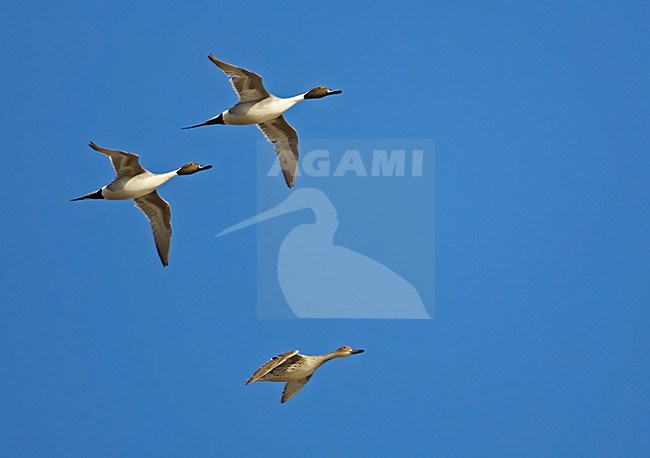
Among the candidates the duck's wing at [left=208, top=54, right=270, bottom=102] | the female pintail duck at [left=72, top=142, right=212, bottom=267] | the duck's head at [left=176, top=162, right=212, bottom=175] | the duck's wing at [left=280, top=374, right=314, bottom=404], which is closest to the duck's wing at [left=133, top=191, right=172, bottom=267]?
the female pintail duck at [left=72, top=142, right=212, bottom=267]

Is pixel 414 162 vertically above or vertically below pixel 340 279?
above

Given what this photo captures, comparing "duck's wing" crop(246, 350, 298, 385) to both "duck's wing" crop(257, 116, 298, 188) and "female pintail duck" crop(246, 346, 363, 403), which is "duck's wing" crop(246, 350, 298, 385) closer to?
"female pintail duck" crop(246, 346, 363, 403)

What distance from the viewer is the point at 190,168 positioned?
827 inches

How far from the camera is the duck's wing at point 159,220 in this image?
72.2 feet

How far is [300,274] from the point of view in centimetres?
3400

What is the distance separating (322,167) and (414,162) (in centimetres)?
1003

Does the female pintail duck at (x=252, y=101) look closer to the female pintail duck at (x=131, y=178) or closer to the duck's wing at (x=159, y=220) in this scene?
the female pintail duck at (x=131, y=178)

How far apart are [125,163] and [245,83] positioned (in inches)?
92.8

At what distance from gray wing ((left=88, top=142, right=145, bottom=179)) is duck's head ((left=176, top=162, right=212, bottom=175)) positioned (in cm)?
64

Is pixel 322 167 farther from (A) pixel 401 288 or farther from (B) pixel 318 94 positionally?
(B) pixel 318 94

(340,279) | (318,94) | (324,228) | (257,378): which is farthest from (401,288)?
(257,378)

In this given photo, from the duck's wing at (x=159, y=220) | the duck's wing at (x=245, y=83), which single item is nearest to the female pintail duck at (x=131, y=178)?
the duck's wing at (x=159, y=220)

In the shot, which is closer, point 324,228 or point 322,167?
point 324,228

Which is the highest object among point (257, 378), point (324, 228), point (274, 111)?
point (274, 111)
